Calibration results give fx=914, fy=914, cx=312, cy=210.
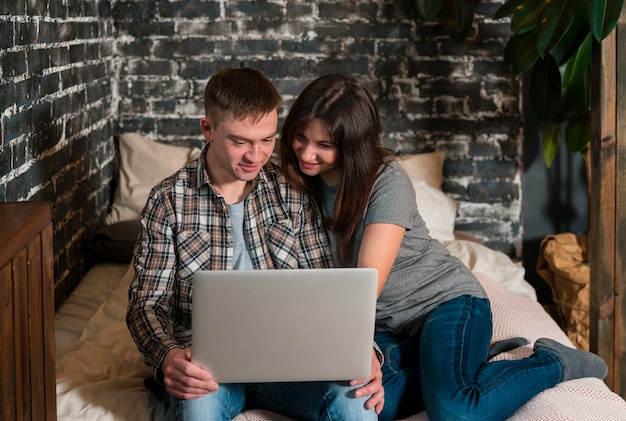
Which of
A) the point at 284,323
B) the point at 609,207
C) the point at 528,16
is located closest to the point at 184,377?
the point at 284,323

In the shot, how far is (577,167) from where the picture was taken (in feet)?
12.8

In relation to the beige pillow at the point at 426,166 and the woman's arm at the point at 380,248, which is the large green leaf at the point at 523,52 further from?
the woman's arm at the point at 380,248

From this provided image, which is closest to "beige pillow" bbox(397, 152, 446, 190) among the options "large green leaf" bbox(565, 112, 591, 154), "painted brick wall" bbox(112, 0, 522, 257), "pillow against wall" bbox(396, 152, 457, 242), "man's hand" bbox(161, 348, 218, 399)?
"pillow against wall" bbox(396, 152, 457, 242)

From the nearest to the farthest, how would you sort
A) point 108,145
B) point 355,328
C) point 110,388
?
point 355,328 < point 110,388 < point 108,145

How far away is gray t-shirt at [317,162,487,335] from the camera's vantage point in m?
2.33

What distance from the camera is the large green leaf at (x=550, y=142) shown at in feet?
12.1

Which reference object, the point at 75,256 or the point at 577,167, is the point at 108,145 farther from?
the point at 577,167

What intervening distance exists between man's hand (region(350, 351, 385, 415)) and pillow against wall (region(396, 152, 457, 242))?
4.54 feet

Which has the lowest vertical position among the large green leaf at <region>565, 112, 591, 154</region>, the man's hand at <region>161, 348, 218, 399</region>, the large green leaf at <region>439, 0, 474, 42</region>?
the man's hand at <region>161, 348, 218, 399</region>

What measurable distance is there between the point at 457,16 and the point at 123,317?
1.73 m

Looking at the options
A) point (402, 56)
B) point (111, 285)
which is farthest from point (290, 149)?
point (402, 56)

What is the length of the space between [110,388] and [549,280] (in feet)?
7.05

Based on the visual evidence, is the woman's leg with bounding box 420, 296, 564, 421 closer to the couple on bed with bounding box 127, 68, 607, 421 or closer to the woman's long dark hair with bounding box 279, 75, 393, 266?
the couple on bed with bounding box 127, 68, 607, 421

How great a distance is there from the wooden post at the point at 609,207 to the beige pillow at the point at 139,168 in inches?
61.9
